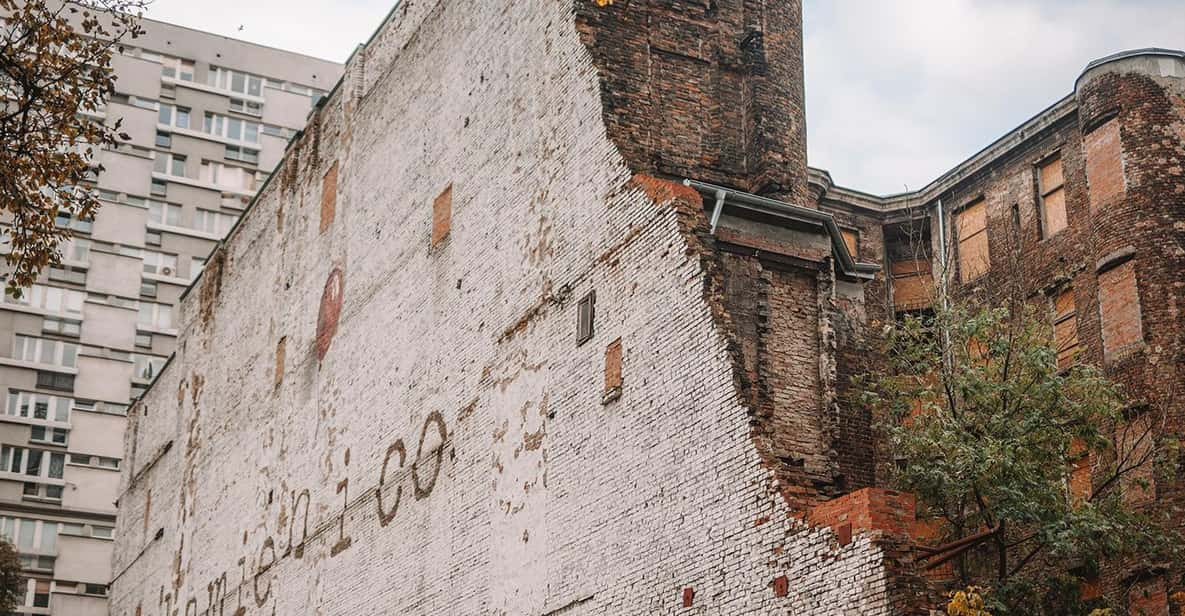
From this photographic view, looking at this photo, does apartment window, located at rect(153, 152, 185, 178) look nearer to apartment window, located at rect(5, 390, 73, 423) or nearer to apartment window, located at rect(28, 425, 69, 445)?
apartment window, located at rect(5, 390, 73, 423)

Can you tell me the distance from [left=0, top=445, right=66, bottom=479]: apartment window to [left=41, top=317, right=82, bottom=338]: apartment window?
4.07 meters

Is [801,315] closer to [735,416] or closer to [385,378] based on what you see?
[735,416]

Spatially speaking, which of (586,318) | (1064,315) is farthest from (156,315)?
(586,318)

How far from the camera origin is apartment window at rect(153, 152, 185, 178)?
52406 millimetres

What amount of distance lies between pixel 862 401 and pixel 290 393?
13.9 m

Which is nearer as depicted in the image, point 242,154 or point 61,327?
point 61,327

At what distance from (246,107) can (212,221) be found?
474 centimetres

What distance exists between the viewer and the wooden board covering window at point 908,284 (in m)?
29.6

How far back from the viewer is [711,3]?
18609 mm

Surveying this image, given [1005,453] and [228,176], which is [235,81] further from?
[1005,453]

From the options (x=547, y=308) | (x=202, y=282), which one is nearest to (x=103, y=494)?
(x=202, y=282)

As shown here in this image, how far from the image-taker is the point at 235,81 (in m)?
54.8

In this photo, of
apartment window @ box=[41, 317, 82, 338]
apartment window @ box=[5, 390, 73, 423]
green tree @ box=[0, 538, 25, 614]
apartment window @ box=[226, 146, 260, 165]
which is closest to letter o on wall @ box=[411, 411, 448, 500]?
green tree @ box=[0, 538, 25, 614]

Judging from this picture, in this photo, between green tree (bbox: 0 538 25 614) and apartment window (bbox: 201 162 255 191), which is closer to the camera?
green tree (bbox: 0 538 25 614)
